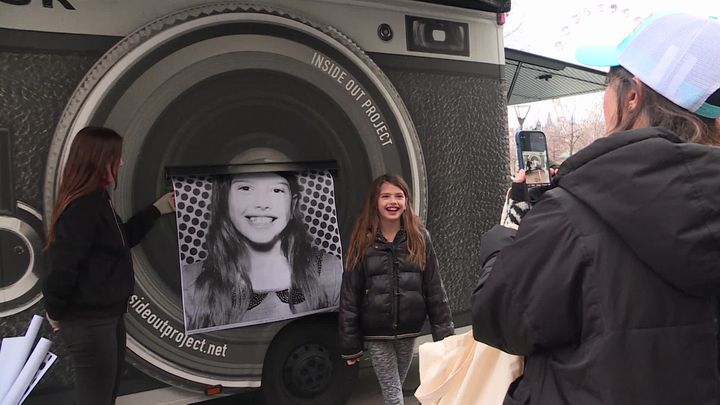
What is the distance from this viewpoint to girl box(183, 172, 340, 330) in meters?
2.99

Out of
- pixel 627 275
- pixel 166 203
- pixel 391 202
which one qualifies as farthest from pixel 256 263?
pixel 627 275

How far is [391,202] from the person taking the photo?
3.13 meters

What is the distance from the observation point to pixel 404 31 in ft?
Answer: 11.7

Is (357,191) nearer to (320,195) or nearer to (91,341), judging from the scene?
(320,195)

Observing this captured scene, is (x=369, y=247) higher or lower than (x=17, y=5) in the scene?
lower

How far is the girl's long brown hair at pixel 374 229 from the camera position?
3.11 metres

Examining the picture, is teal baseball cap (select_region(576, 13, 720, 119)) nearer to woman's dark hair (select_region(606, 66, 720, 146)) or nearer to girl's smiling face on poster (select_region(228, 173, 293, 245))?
woman's dark hair (select_region(606, 66, 720, 146))

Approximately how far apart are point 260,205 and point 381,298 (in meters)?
0.86

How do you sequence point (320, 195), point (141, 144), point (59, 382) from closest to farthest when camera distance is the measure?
point (59, 382) → point (141, 144) → point (320, 195)

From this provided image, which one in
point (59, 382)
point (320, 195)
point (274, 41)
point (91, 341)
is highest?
point (274, 41)

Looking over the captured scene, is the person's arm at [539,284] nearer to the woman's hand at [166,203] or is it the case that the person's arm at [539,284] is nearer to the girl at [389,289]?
the girl at [389,289]

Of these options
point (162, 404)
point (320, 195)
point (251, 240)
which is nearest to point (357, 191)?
point (320, 195)

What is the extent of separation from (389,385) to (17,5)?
2.64m

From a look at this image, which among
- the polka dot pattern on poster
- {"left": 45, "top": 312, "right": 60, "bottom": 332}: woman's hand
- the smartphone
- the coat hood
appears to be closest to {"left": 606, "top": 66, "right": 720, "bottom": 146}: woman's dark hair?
the coat hood
